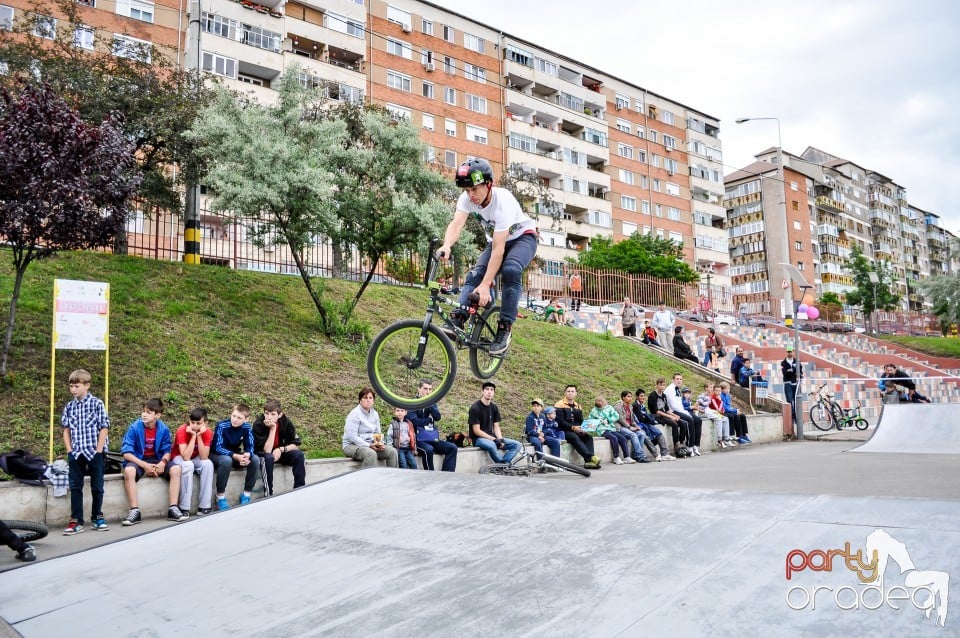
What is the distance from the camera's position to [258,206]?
1402cm

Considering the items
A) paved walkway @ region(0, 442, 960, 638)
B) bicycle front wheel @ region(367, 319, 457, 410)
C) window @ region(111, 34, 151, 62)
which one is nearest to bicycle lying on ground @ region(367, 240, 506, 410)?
bicycle front wheel @ region(367, 319, 457, 410)

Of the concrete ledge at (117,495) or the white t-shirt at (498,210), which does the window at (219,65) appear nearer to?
the concrete ledge at (117,495)

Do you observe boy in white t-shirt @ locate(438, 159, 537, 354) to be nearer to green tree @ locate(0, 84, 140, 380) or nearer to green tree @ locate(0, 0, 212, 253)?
green tree @ locate(0, 84, 140, 380)

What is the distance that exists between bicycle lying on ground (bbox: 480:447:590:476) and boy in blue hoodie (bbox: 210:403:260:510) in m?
3.41

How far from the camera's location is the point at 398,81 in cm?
4466

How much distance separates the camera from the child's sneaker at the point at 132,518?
317 inches

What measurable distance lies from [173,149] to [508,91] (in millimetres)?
37888

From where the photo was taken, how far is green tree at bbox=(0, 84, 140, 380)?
34.1 ft

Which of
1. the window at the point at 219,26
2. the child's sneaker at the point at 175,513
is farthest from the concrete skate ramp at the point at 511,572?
the window at the point at 219,26

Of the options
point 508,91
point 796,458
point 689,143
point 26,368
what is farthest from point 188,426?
point 689,143

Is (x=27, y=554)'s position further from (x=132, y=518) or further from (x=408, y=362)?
(x=408, y=362)

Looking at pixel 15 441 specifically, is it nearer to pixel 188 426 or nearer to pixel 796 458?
pixel 188 426

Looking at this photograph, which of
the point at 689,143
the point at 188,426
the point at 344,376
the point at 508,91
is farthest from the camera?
the point at 689,143

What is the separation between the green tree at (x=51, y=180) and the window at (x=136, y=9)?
89.2ft
